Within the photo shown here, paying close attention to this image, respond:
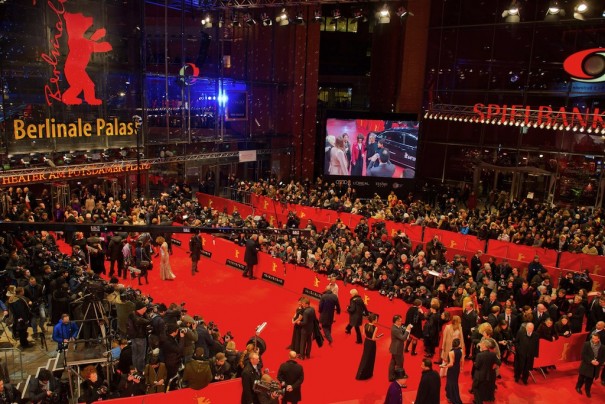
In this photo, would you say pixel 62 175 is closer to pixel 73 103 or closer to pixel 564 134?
pixel 73 103

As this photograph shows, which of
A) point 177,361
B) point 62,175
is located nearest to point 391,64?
point 62,175

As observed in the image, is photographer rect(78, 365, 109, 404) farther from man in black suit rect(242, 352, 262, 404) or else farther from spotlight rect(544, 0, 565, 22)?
spotlight rect(544, 0, 565, 22)

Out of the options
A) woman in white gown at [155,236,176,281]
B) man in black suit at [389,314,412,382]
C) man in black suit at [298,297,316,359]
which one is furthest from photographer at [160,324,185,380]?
woman in white gown at [155,236,176,281]

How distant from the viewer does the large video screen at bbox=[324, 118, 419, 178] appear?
2488cm

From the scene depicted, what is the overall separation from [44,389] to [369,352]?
564cm

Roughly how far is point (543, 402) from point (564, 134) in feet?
54.6

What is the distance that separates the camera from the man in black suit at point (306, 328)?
1077cm

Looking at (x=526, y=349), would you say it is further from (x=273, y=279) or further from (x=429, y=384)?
(x=273, y=279)

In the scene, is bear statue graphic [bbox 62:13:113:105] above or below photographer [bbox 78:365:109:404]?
above

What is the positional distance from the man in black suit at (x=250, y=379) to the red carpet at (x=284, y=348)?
0.20 metres

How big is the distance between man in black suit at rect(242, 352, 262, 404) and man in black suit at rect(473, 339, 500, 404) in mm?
3837

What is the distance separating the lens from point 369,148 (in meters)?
25.2


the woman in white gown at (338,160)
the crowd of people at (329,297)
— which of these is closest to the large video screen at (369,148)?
the woman in white gown at (338,160)

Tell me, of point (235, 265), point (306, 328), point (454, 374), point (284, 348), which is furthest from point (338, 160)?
point (454, 374)
